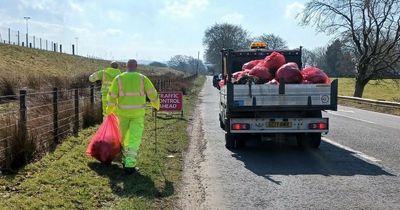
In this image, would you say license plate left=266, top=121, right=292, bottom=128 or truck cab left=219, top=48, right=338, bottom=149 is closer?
truck cab left=219, top=48, right=338, bottom=149

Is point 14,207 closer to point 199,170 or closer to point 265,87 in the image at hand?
point 199,170

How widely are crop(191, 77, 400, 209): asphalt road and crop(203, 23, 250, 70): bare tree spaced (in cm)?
9349

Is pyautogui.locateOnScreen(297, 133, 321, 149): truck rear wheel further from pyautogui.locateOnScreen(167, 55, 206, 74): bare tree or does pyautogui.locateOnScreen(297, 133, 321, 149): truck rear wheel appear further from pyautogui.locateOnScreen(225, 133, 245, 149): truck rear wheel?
pyautogui.locateOnScreen(167, 55, 206, 74): bare tree

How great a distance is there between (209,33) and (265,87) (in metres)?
101

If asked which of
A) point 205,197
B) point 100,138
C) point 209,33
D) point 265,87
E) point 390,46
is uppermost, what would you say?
point 209,33

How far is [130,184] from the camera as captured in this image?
720cm

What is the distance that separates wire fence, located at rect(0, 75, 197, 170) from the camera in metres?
7.80

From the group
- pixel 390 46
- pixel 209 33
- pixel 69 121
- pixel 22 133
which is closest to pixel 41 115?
pixel 69 121

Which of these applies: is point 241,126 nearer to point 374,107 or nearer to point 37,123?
point 37,123

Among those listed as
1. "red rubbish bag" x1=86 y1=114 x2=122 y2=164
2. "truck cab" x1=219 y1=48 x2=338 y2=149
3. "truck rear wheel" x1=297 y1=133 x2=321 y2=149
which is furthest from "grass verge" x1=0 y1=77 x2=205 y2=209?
"truck rear wheel" x1=297 y1=133 x2=321 y2=149

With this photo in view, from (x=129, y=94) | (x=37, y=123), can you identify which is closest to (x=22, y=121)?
(x=37, y=123)

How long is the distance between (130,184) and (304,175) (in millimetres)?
2882

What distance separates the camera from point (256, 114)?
34.9ft

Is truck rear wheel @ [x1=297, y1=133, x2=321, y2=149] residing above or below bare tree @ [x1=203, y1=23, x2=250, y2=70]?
below
